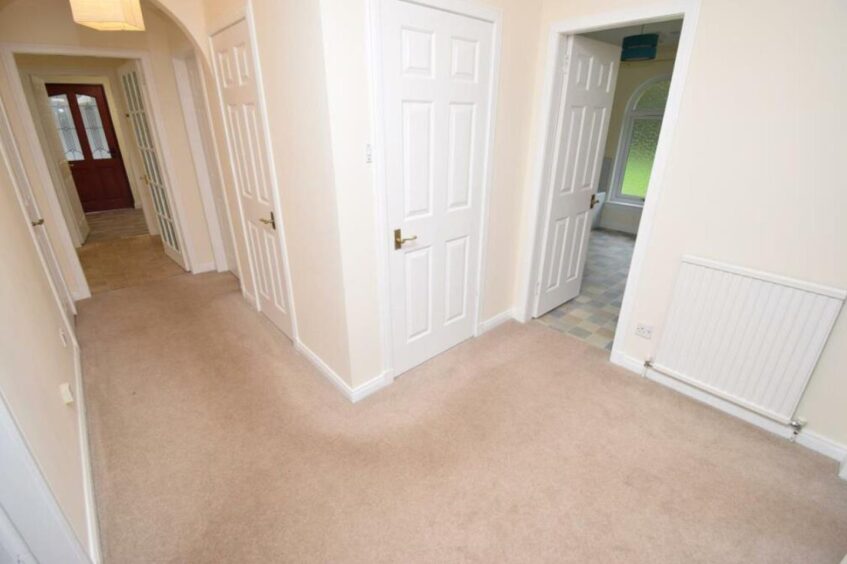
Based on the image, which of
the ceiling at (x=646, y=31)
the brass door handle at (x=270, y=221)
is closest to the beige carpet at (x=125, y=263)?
the brass door handle at (x=270, y=221)

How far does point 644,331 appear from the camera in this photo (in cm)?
250

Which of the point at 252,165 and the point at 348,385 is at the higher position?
the point at 252,165

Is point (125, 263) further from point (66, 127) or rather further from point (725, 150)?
point (725, 150)

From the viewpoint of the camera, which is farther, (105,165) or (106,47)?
(105,165)

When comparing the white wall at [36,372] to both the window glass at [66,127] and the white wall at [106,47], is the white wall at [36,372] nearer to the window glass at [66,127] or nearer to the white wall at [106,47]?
the white wall at [106,47]

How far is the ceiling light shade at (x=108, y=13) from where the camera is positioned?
179 centimetres

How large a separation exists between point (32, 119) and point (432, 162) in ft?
12.8

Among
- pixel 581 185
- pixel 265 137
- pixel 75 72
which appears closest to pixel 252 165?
pixel 265 137

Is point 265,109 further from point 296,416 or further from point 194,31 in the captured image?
point 296,416

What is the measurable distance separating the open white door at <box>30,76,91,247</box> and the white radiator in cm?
645

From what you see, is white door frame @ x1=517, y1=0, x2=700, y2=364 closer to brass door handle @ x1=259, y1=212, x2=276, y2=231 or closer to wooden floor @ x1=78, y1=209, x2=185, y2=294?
brass door handle @ x1=259, y1=212, x2=276, y2=231

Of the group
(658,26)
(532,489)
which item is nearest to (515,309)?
(532,489)

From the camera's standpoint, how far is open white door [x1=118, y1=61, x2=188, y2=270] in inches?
145

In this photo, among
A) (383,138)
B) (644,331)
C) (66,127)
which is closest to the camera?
(383,138)
